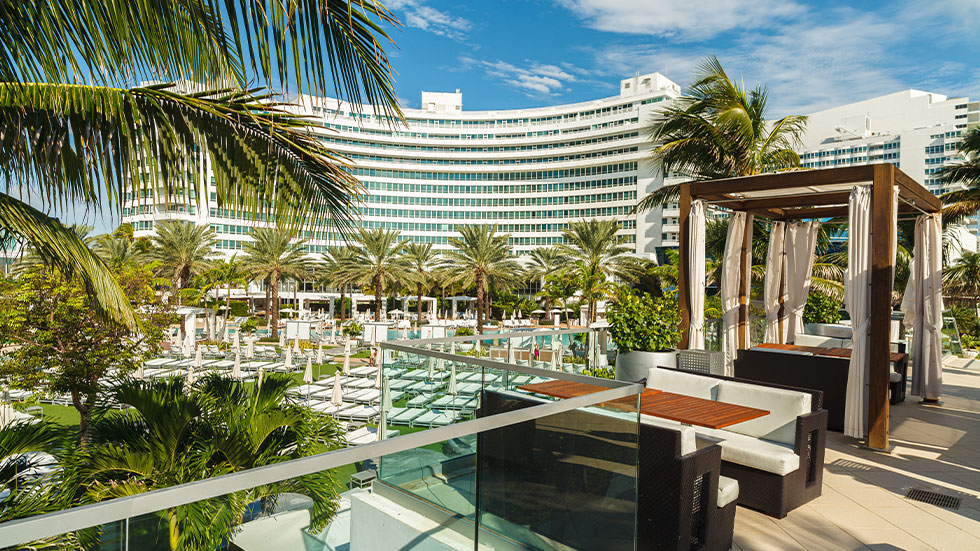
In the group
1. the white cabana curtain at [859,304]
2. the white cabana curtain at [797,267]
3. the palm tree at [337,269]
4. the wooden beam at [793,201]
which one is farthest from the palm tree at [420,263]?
the white cabana curtain at [859,304]

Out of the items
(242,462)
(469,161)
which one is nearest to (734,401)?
(242,462)

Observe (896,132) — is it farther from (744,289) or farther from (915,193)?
(915,193)

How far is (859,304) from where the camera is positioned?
644cm

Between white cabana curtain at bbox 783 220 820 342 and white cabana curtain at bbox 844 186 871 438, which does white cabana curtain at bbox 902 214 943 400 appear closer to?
white cabana curtain at bbox 783 220 820 342

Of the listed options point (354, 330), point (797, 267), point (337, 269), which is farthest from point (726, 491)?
point (337, 269)

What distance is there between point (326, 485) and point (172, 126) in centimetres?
229

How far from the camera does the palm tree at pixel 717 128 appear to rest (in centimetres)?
1135

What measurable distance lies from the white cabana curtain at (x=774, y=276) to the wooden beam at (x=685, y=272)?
295 cm

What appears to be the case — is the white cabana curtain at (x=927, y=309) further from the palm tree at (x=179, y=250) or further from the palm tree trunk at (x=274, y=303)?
the palm tree at (x=179, y=250)

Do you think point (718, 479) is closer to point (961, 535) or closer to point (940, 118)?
point (961, 535)

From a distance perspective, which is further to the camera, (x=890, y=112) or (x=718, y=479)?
(x=890, y=112)

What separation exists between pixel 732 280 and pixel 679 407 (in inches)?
229

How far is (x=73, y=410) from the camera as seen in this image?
55.4 feet

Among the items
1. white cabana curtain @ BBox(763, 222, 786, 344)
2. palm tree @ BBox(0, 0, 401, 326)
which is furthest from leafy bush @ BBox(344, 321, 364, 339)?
palm tree @ BBox(0, 0, 401, 326)
